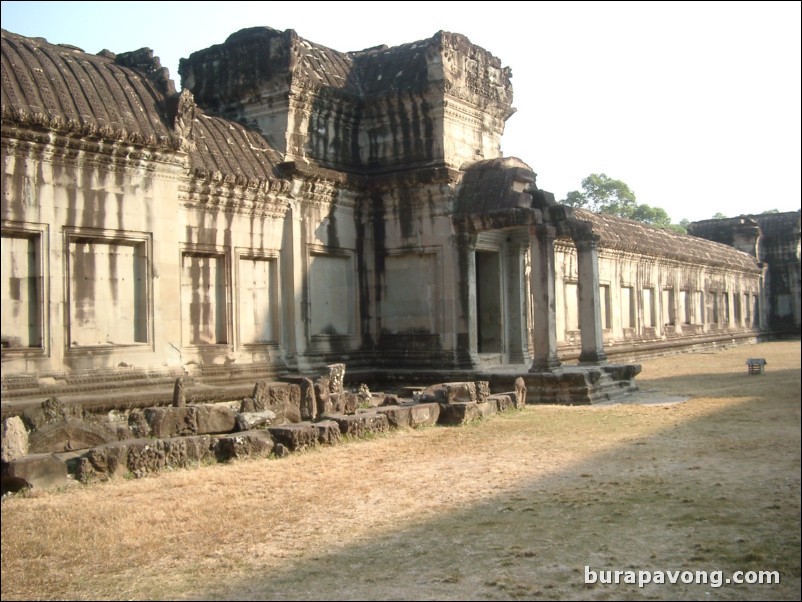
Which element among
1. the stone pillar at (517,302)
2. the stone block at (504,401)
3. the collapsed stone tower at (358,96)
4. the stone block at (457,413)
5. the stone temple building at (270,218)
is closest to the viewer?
the stone temple building at (270,218)

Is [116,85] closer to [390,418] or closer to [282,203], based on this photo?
[282,203]

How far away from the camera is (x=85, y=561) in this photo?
5.43 meters

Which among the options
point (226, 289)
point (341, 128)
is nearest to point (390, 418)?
point (226, 289)

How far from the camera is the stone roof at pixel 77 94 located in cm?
1048

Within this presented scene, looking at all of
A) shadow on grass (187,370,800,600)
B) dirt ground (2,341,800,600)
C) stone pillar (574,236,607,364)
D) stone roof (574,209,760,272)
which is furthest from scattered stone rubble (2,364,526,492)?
stone roof (574,209,760,272)

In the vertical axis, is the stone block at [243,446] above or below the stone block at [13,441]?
below

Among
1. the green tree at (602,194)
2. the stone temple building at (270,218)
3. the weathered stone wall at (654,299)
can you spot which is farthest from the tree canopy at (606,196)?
the stone temple building at (270,218)

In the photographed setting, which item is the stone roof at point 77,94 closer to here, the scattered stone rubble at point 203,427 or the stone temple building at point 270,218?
the stone temple building at point 270,218

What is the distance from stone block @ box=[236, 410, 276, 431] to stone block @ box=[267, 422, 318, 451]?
0.55 m

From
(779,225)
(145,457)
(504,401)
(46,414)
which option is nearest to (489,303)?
(504,401)

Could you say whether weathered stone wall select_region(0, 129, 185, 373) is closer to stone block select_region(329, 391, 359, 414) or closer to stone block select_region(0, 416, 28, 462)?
stone block select_region(0, 416, 28, 462)

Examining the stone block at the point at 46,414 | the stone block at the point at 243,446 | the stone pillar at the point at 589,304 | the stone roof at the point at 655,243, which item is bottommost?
the stone block at the point at 243,446

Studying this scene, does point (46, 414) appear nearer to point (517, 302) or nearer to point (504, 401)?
point (504, 401)

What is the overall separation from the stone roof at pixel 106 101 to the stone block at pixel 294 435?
4751 millimetres
